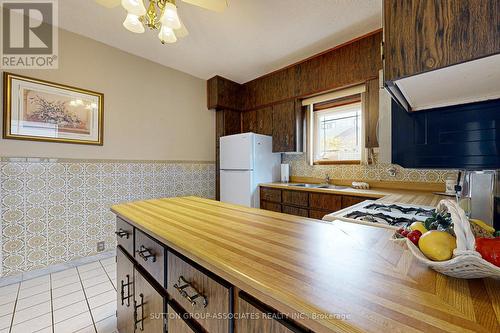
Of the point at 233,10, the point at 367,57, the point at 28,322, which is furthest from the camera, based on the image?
the point at 367,57

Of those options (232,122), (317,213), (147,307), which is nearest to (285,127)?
(232,122)

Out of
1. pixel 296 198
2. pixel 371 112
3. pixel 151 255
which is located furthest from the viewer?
pixel 296 198

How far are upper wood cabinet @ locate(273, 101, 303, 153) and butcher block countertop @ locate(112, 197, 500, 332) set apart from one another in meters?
2.31

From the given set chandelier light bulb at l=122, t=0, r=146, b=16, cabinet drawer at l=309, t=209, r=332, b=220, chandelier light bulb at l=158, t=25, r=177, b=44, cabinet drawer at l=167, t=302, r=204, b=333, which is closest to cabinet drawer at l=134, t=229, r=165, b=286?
cabinet drawer at l=167, t=302, r=204, b=333

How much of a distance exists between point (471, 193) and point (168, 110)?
130 inches

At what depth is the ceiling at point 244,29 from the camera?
6.37 feet

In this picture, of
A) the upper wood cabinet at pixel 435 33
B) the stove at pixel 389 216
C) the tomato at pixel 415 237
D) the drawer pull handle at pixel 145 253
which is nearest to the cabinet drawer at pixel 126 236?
the drawer pull handle at pixel 145 253

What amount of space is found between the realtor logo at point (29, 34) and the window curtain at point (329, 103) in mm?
3065

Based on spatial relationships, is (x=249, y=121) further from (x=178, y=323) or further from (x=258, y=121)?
(x=178, y=323)

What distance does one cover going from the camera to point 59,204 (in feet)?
7.21

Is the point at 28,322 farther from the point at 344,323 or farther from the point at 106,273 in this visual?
the point at 344,323

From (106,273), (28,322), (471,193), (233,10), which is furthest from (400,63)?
(106,273)

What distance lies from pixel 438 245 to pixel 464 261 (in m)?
0.07

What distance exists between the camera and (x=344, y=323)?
1.14ft
